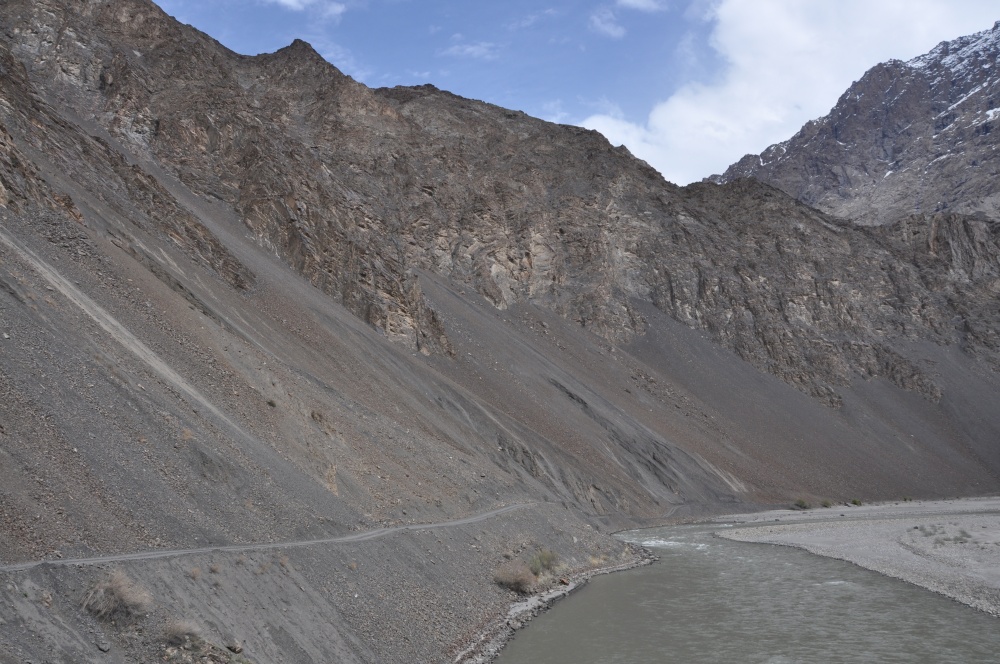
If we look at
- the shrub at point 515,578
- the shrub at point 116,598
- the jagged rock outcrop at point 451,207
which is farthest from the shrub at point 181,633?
the jagged rock outcrop at point 451,207

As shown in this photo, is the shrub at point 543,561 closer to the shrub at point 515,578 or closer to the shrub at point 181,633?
the shrub at point 515,578

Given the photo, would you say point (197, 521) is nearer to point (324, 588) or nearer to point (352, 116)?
point (324, 588)

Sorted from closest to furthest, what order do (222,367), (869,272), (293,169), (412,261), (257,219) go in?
(222,367) → (257,219) → (293,169) → (412,261) → (869,272)

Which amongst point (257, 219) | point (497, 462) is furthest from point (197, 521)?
point (257, 219)

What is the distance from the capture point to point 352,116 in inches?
3396

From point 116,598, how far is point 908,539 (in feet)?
124

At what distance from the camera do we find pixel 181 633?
1180cm

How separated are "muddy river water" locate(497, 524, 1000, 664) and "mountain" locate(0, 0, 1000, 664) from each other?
2.34 metres

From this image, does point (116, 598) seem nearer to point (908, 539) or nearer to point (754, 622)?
point (754, 622)

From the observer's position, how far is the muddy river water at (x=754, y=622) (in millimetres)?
19250

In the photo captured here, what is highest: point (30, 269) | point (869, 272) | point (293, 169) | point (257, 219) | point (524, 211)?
point (869, 272)

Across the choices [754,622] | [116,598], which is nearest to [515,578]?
[754,622]

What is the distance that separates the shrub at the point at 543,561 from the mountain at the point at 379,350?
0.52 metres

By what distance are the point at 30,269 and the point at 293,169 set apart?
42.2 m
